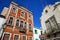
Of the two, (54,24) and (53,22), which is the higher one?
(53,22)

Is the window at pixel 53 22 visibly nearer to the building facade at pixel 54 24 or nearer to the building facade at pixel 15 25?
the building facade at pixel 54 24

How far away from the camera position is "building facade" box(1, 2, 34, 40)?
14.0m

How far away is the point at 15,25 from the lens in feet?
51.6

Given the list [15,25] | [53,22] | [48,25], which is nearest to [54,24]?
[53,22]

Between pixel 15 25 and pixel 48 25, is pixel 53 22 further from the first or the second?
pixel 15 25

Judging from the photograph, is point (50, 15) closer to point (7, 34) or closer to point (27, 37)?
point (27, 37)

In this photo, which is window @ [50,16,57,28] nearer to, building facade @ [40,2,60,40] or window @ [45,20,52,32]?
building facade @ [40,2,60,40]

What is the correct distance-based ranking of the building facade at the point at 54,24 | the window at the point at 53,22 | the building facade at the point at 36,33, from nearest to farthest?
the building facade at the point at 54,24 → the window at the point at 53,22 → the building facade at the point at 36,33

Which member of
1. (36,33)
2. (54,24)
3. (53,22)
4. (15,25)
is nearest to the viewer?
(54,24)

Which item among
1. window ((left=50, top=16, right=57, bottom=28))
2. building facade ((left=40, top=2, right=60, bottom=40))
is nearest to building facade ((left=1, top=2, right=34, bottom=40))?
building facade ((left=40, top=2, right=60, bottom=40))

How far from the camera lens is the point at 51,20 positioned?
14094 mm

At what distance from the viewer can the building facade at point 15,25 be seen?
552 inches

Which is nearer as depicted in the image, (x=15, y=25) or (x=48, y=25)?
(x=48, y=25)

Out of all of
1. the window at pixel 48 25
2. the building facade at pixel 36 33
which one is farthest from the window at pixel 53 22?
the building facade at pixel 36 33
